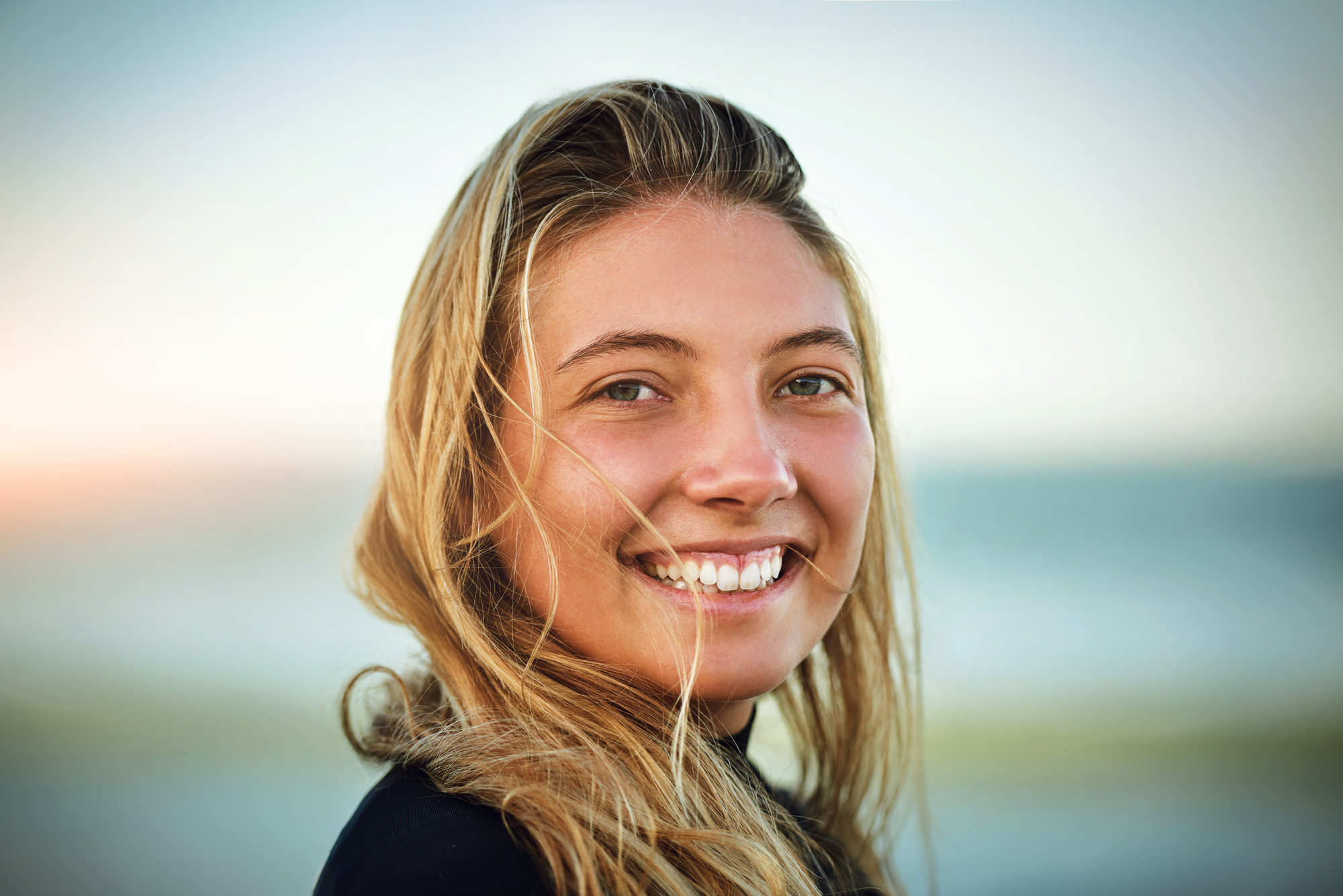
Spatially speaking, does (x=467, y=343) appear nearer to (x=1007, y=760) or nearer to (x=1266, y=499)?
(x=1007, y=760)

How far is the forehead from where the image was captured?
127 centimetres

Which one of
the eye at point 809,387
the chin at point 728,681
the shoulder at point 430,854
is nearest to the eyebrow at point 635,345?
the eye at point 809,387

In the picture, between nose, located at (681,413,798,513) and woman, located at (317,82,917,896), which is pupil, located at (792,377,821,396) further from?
nose, located at (681,413,798,513)

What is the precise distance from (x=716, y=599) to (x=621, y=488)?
0.25m

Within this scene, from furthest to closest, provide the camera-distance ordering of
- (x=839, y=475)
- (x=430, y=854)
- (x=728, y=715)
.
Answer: (x=728, y=715) < (x=839, y=475) < (x=430, y=854)

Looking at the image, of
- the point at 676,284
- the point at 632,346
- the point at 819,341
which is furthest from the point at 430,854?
the point at 819,341

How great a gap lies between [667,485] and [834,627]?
941 mm

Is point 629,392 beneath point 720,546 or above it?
above

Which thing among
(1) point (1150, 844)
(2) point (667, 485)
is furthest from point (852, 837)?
(1) point (1150, 844)

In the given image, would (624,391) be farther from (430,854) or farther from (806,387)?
(430,854)

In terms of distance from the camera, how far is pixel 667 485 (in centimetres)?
125

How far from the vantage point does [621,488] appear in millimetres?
1234

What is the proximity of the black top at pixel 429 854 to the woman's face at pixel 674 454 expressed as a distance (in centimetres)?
36

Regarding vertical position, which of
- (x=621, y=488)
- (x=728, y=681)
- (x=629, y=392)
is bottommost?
(x=728, y=681)
